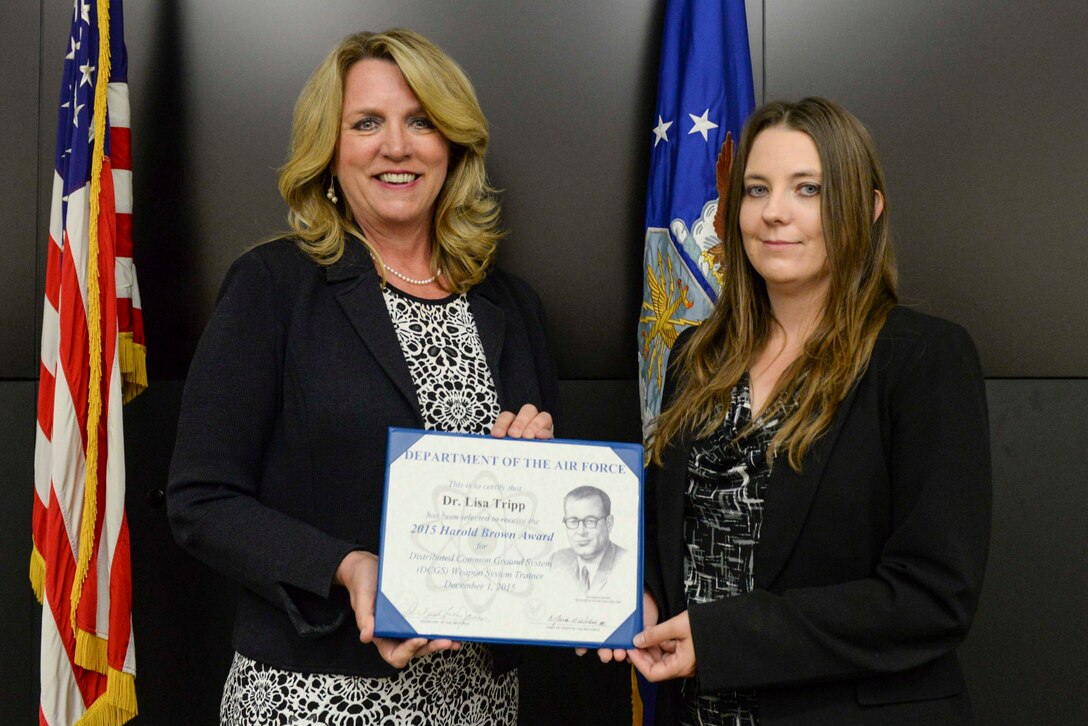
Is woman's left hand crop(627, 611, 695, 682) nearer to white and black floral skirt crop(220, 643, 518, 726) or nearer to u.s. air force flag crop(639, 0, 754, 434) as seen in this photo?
white and black floral skirt crop(220, 643, 518, 726)

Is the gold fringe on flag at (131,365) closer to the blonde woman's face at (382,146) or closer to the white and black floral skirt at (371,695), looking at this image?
the blonde woman's face at (382,146)

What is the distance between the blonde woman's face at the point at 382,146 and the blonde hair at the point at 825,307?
580 mm

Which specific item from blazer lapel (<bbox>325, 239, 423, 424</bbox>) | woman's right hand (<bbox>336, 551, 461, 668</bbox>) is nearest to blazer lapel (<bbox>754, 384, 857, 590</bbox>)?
woman's right hand (<bbox>336, 551, 461, 668</bbox>)

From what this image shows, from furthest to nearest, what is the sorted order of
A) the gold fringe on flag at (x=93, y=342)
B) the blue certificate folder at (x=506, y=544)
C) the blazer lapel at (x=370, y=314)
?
the gold fringe on flag at (x=93, y=342)
the blazer lapel at (x=370, y=314)
the blue certificate folder at (x=506, y=544)

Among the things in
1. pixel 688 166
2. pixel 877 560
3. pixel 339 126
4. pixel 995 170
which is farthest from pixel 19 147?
pixel 995 170

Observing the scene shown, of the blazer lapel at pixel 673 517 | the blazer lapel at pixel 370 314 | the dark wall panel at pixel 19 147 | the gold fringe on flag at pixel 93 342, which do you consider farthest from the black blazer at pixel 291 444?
the dark wall panel at pixel 19 147

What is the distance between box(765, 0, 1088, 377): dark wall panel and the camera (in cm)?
274

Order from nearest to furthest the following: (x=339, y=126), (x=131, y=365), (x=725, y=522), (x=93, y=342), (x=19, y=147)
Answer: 1. (x=725, y=522)
2. (x=339, y=126)
3. (x=93, y=342)
4. (x=131, y=365)
5. (x=19, y=147)

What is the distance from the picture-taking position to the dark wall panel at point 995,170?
9.00ft

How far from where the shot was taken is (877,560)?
1496mm

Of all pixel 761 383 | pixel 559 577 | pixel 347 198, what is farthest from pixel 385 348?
pixel 761 383

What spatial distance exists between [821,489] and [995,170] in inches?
66.0

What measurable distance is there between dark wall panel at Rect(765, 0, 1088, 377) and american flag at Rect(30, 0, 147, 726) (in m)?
2.03

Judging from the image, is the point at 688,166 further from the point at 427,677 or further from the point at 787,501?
the point at 427,677
